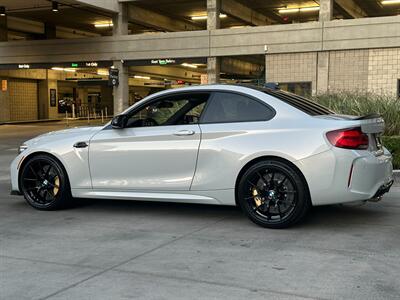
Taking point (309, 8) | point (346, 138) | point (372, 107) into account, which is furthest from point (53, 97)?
point (346, 138)

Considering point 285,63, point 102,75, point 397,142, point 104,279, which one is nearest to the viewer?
point 104,279

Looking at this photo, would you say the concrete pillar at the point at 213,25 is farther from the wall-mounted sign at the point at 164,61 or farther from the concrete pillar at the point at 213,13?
the wall-mounted sign at the point at 164,61

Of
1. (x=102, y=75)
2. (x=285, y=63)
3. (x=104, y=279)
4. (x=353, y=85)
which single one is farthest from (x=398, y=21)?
(x=102, y=75)

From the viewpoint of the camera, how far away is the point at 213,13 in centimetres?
2588

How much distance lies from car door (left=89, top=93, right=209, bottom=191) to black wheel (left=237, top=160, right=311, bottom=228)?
0.74 meters

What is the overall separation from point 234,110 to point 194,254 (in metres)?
1.98

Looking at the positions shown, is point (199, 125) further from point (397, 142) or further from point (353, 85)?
point (353, 85)

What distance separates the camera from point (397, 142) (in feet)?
30.1

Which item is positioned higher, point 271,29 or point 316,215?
point 271,29

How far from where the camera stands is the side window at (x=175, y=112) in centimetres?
645

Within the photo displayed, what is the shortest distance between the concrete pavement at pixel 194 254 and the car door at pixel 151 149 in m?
0.50

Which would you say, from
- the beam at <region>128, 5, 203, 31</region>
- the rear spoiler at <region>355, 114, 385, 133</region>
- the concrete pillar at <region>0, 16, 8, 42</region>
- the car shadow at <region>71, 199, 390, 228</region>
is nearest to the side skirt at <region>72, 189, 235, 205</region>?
the car shadow at <region>71, 199, 390, 228</region>

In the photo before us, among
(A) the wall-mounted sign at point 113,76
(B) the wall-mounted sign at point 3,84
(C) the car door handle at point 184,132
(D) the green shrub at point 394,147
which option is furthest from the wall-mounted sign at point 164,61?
(C) the car door handle at point 184,132

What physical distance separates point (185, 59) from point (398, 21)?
408 inches
